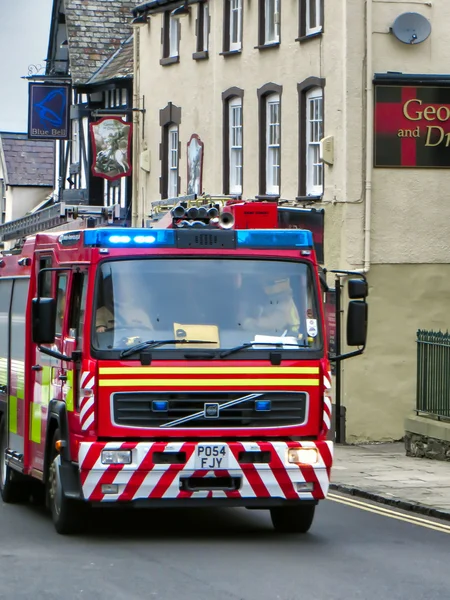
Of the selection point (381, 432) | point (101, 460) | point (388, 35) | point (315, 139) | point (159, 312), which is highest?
point (388, 35)

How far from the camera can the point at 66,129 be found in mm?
42031

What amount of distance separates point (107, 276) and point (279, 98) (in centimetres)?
1717

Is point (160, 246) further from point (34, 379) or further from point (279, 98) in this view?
point (279, 98)

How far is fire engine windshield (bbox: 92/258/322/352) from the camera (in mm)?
12766

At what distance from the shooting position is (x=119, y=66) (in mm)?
40750

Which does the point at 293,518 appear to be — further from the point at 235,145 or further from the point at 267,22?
the point at 235,145

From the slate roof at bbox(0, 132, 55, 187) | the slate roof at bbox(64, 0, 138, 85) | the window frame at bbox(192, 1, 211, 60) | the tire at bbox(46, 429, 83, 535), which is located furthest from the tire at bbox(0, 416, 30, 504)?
the slate roof at bbox(0, 132, 55, 187)

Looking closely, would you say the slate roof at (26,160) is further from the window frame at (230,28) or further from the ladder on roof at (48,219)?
the window frame at (230,28)

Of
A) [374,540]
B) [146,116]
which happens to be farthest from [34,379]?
[146,116]

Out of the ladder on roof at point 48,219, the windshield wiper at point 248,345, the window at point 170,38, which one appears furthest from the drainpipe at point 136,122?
the windshield wiper at point 248,345

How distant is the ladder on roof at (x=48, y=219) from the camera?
36.2 metres

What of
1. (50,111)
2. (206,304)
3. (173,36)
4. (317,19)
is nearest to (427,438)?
(317,19)

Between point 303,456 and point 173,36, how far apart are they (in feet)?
78.1

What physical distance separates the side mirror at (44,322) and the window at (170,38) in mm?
22645
